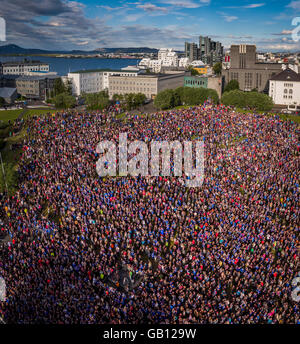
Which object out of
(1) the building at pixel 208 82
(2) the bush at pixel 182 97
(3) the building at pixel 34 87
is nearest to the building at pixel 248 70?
(1) the building at pixel 208 82

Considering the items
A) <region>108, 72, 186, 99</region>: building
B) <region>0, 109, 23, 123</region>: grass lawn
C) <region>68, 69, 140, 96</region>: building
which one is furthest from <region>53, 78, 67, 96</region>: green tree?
<region>0, 109, 23, 123</region>: grass lawn

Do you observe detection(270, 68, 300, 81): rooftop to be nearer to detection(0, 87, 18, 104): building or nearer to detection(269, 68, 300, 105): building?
detection(269, 68, 300, 105): building

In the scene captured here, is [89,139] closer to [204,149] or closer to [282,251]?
[204,149]

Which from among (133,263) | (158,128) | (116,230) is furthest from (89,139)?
(133,263)

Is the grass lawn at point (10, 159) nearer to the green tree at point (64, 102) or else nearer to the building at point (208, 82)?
the green tree at point (64, 102)

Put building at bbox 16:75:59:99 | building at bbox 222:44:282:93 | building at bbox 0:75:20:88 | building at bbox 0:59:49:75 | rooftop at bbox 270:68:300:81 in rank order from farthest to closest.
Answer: building at bbox 0:59:49:75
building at bbox 0:75:20:88
building at bbox 16:75:59:99
building at bbox 222:44:282:93
rooftop at bbox 270:68:300:81

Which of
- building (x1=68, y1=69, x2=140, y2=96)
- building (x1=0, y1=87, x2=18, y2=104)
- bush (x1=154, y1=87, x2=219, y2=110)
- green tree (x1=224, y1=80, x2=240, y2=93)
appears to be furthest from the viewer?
building (x1=68, y1=69, x2=140, y2=96)

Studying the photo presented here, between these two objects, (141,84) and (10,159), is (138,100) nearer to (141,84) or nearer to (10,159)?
(141,84)
